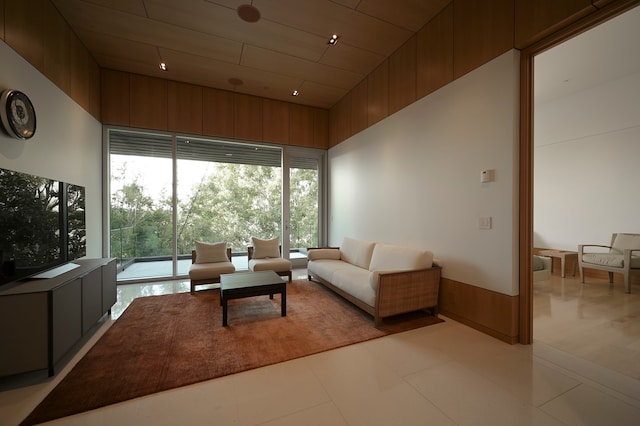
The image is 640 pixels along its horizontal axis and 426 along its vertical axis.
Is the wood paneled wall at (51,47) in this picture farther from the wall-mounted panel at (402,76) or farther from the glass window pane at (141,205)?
the wall-mounted panel at (402,76)

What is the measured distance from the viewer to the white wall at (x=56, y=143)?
235 centimetres

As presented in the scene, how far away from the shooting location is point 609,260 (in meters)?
4.03

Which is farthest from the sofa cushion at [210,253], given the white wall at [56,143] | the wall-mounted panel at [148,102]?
the wall-mounted panel at [148,102]

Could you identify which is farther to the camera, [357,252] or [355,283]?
[357,252]

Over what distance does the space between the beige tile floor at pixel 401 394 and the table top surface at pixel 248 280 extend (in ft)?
3.72

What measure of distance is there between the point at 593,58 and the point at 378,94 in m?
3.34

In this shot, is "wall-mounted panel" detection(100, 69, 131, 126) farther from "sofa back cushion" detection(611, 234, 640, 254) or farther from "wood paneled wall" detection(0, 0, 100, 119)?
"sofa back cushion" detection(611, 234, 640, 254)

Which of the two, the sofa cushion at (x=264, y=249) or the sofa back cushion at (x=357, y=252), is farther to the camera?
the sofa cushion at (x=264, y=249)

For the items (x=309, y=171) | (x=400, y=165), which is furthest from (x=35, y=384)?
(x=309, y=171)

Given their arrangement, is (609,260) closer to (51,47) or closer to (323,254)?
(323,254)

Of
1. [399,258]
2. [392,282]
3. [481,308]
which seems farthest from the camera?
[399,258]

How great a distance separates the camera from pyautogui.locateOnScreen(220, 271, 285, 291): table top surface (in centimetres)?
301

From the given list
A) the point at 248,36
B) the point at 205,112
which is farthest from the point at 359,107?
the point at 205,112

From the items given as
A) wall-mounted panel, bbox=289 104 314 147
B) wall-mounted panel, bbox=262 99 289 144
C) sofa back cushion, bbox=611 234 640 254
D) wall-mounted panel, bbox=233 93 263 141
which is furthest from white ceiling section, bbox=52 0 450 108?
sofa back cushion, bbox=611 234 640 254
